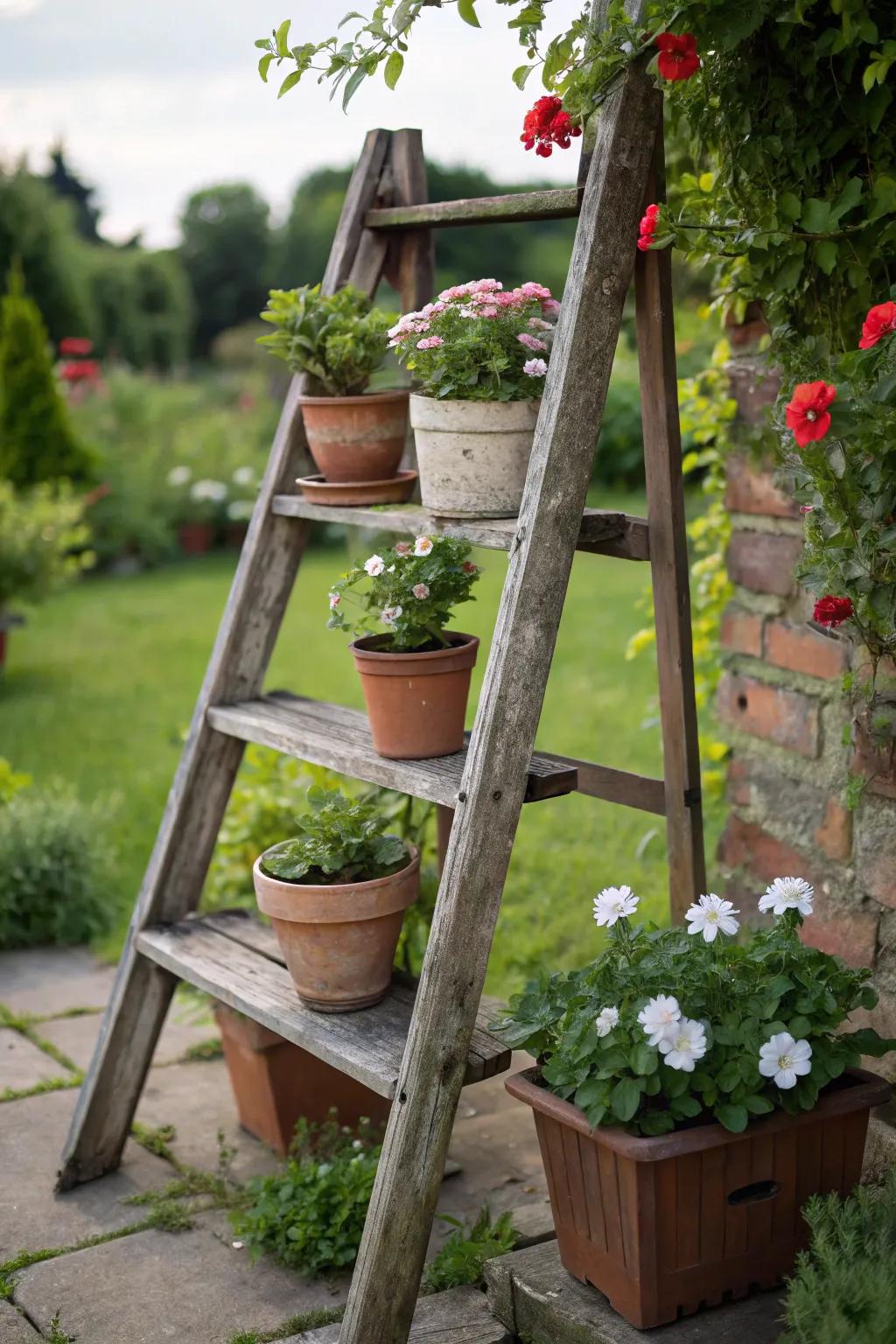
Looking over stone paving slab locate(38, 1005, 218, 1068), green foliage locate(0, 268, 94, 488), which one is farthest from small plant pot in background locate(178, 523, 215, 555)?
stone paving slab locate(38, 1005, 218, 1068)

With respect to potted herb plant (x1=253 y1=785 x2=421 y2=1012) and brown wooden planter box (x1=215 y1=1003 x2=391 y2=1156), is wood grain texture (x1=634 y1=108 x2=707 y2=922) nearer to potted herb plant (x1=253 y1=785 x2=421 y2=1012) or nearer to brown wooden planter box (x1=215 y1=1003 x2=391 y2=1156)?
potted herb plant (x1=253 y1=785 x2=421 y2=1012)

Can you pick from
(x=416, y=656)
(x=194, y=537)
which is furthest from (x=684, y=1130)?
(x=194, y=537)

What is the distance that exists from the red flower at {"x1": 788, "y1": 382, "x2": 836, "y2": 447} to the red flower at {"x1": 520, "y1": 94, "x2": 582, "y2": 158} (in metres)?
0.62

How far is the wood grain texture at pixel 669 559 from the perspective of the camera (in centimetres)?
225

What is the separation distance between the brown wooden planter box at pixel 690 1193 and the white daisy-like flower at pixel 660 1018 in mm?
147

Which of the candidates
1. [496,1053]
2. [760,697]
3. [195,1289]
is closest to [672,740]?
[760,697]

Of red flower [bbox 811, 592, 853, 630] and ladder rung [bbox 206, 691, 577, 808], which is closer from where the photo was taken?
red flower [bbox 811, 592, 853, 630]

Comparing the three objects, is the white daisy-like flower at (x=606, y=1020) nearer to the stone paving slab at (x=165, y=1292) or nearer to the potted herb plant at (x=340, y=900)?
the potted herb plant at (x=340, y=900)

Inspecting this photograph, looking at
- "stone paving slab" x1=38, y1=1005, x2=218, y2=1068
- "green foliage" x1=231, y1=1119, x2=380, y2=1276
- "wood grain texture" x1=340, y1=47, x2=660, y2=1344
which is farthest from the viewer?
"stone paving slab" x1=38, y1=1005, x2=218, y2=1068

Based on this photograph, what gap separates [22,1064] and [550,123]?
241 centimetres

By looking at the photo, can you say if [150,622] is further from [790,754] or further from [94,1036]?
[790,754]

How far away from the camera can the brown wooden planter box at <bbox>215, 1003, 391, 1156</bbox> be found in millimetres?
2725

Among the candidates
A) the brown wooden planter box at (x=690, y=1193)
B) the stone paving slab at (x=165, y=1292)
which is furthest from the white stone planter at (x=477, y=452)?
the stone paving slab at (x=165, y=1292)

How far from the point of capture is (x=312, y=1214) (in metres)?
2.36
